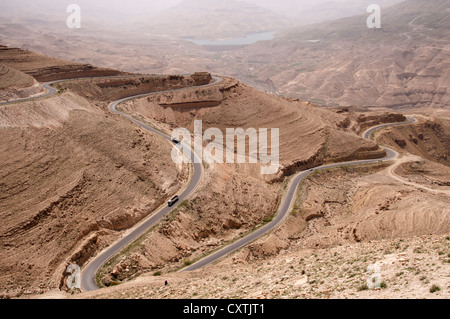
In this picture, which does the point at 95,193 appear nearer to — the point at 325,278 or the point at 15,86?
the point at 15,86

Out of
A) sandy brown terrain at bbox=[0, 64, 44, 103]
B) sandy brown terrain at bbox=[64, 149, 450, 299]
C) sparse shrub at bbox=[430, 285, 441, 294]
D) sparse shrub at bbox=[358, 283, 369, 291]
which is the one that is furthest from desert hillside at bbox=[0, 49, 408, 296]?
sparse shrub at bbox=[430, 285, 441, 294]

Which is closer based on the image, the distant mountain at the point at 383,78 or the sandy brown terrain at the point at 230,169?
the sandy brown terrain at the point at 230,169

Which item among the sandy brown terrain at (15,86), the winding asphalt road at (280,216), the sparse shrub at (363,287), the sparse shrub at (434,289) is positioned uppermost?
the sandy brown terrain at (15,86)

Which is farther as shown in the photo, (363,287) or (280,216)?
(280,216)

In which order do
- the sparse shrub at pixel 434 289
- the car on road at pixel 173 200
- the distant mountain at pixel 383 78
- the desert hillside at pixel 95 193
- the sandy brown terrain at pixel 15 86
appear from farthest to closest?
the distant mountain at pixel 383 78 < the sandy brown terrain at pixel 15 86 < the car on road at pixel 173 200 < the desert hillside at pixel 95 193 < the sparse shrub at pixel 434 289

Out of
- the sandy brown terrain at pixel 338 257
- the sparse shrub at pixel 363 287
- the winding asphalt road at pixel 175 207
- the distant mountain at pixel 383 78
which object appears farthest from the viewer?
the distant mountain at pixel 383 78

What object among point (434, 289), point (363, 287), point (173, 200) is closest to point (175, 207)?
point (173, 200)

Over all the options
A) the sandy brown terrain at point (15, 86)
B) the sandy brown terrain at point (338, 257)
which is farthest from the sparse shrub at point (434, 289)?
the sandy brown terrain at point (15, 86)

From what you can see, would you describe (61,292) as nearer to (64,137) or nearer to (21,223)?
(21,223)

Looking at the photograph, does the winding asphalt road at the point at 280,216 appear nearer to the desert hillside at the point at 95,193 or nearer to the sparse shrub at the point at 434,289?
the desert hillside at the point at 95,193

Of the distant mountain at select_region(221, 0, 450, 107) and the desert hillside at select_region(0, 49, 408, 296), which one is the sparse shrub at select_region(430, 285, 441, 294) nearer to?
the desert hillside at select_region(0, 49, 408, 296)

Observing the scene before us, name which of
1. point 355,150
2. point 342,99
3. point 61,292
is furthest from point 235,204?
point 342,99

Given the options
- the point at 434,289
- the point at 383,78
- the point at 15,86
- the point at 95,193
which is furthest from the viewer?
the point at 383,78
